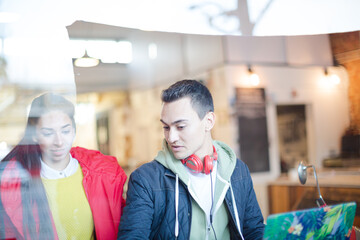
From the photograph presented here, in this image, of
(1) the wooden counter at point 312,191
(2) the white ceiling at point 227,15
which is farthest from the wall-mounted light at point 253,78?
(2) the white ceiling at point 227,15

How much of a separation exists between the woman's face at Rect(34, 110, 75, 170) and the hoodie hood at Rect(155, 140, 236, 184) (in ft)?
1.58

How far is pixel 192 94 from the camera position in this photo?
6.22ft

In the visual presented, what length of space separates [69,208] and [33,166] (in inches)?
10.7

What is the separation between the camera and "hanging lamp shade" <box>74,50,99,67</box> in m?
2.43

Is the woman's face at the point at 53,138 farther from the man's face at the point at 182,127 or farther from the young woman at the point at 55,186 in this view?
the man's face at the point at 182,127

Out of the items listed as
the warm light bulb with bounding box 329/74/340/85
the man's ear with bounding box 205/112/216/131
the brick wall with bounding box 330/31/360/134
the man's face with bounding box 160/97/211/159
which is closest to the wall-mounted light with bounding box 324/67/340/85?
the warm light bulb with bounding box 329/74/340/85

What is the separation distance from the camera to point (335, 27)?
279cm

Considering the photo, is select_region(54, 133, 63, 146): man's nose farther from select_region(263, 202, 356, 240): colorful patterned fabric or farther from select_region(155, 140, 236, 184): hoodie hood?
select_region(263, 202, 356, 240): colorful patterned fabric

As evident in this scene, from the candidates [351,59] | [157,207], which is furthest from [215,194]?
[351,59]

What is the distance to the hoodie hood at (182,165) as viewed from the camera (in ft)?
5.97

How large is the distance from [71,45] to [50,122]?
24.1 inches

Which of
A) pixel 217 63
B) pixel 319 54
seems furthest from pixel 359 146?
pixel 217 63

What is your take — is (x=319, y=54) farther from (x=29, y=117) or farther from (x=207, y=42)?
(x=29, y=117)

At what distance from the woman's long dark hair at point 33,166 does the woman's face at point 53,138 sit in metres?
0.03
